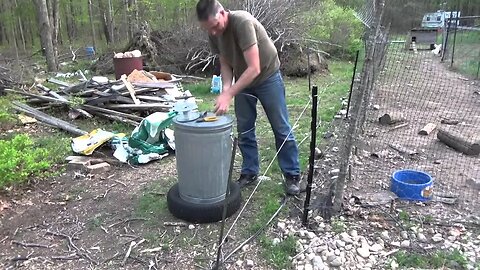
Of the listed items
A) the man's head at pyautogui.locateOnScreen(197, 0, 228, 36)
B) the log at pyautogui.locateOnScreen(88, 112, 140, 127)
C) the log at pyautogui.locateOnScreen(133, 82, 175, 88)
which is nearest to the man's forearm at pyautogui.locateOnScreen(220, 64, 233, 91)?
the man's head at pyautogui.locateOnScreen(197, 0, 228, 36)

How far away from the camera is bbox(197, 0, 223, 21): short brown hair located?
288 cm

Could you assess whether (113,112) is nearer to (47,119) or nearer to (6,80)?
(47,119)

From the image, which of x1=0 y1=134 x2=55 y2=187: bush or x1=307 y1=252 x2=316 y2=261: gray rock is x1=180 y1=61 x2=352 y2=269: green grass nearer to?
x1=307 y1=252 x2=316 y2=261: gray rock

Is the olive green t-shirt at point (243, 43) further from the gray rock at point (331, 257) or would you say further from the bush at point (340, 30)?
the bush at point (340, 30)

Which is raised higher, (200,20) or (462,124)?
(200,20)

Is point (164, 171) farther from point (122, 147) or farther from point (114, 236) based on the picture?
point (114, 236)

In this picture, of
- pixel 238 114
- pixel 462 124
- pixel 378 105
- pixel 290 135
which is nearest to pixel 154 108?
pixel 238 114

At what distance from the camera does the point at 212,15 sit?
291 centimetres

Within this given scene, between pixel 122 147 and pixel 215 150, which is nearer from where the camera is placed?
pixel 215 150

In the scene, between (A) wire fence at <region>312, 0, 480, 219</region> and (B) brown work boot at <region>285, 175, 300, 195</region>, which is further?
(B) brown work boot at <region>285, 175, 300, 195</region>

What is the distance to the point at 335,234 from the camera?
3.01m

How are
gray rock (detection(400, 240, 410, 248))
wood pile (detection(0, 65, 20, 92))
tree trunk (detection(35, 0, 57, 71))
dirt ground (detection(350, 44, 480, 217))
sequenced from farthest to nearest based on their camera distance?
1. tree trunk (detection(35, 0, 57, 71))
2. wood pile (detection(0, 65, 20, 92))
3. dirt ground (detection(350, 44, 480, 217))
4. gray rock (detection(400, 240, 410, 248))

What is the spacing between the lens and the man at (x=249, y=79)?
2980mm

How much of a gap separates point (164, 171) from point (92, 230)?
4.22 feet
